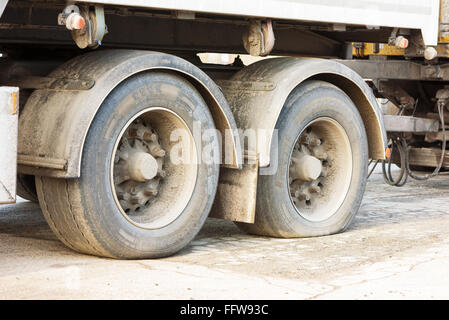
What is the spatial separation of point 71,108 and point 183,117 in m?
0.87

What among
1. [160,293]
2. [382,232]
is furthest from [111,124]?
[382,232]

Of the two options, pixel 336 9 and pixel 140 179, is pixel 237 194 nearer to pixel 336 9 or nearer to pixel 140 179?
pixel 140 179

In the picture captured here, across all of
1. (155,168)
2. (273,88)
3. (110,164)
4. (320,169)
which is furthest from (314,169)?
(110,164)

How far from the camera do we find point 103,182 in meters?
5.69

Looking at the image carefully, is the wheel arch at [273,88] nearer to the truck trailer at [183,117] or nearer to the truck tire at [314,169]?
the truck trailer at [183,117]

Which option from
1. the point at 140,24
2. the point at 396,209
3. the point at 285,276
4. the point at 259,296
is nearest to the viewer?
the point at 259,296

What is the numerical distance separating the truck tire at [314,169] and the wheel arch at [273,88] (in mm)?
148

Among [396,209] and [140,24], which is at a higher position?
[140,24]

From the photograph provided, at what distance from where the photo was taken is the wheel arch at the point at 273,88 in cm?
659

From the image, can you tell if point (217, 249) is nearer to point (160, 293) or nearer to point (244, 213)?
point (244, 213)

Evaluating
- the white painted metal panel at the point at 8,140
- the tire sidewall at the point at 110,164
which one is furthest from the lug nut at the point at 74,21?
the white painted metal panel at the point at 8,140

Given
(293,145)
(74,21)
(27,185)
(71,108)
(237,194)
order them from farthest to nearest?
(27,185)
(293,145)
(237,194)
(71,108)
(74,21)

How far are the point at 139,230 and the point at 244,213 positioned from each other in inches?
38.0

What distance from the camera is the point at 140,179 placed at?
6.06m
